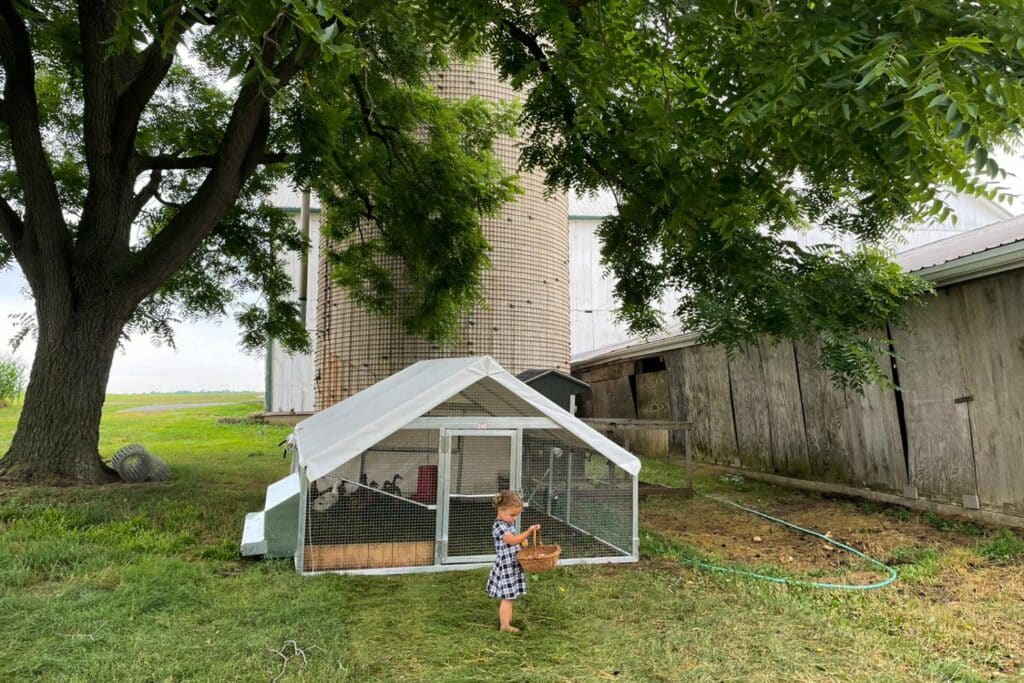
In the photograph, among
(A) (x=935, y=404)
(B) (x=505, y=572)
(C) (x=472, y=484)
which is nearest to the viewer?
(B) (x=505, y=572)

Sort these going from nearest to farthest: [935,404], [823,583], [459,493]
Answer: [823,583] < [459,493] < [935,404]

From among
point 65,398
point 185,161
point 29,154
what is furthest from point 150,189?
point 65,398

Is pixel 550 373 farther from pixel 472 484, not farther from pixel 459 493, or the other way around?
pixel 459 493

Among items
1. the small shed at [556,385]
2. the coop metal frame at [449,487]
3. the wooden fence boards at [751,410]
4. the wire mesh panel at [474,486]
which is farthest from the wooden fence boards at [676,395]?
the wire mesh panel at [474,486]

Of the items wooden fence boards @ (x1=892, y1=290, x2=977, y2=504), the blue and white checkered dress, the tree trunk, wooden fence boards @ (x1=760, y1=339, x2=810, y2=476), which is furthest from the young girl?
wooden fence boards @ (x1=760, y1=339, x2=810, y2=476)

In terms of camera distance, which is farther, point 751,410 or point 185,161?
point 751,410

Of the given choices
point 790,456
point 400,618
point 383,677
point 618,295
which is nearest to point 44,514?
point 400,618

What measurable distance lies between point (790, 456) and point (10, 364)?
25266 millimetres

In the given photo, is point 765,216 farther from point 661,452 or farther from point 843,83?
point 661,452

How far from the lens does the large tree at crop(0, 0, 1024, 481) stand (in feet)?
9.04

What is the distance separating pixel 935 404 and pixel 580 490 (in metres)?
4.28

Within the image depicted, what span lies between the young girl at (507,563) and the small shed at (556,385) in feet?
19.0

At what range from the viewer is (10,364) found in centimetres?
2180

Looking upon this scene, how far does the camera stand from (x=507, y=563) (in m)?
4.00
